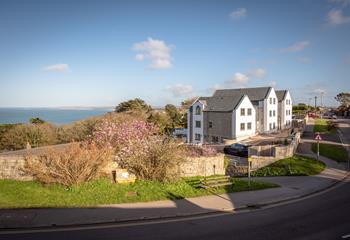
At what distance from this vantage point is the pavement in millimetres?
10539

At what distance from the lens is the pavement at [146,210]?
1054 centimetres

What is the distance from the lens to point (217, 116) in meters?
49.8

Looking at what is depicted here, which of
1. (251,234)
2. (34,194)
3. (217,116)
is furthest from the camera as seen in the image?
(217,116)

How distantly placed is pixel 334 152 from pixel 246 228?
24.2m

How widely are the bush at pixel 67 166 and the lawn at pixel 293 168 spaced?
13347 millimetres

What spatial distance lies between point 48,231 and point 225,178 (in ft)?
32.2

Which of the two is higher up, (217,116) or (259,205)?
(217,116)

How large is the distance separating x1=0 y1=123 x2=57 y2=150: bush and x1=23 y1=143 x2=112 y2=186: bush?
2490 cm

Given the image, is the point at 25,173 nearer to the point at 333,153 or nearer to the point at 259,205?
the point at 259,205

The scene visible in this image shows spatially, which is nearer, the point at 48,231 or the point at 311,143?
the point at 48,231

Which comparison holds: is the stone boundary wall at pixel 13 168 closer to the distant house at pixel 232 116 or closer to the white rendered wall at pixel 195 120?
the distant house at pixel 232 116

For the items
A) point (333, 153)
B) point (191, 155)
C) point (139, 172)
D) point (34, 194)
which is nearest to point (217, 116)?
point (333, 153)

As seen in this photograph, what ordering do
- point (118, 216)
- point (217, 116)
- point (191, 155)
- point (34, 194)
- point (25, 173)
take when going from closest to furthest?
1. point (118, 216)
2. point (34, 194)
3. point (25, 173)
4. point (191, 155)
5. point (217, 116)

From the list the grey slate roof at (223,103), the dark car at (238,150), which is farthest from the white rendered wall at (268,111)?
the dark car at (238,150)
